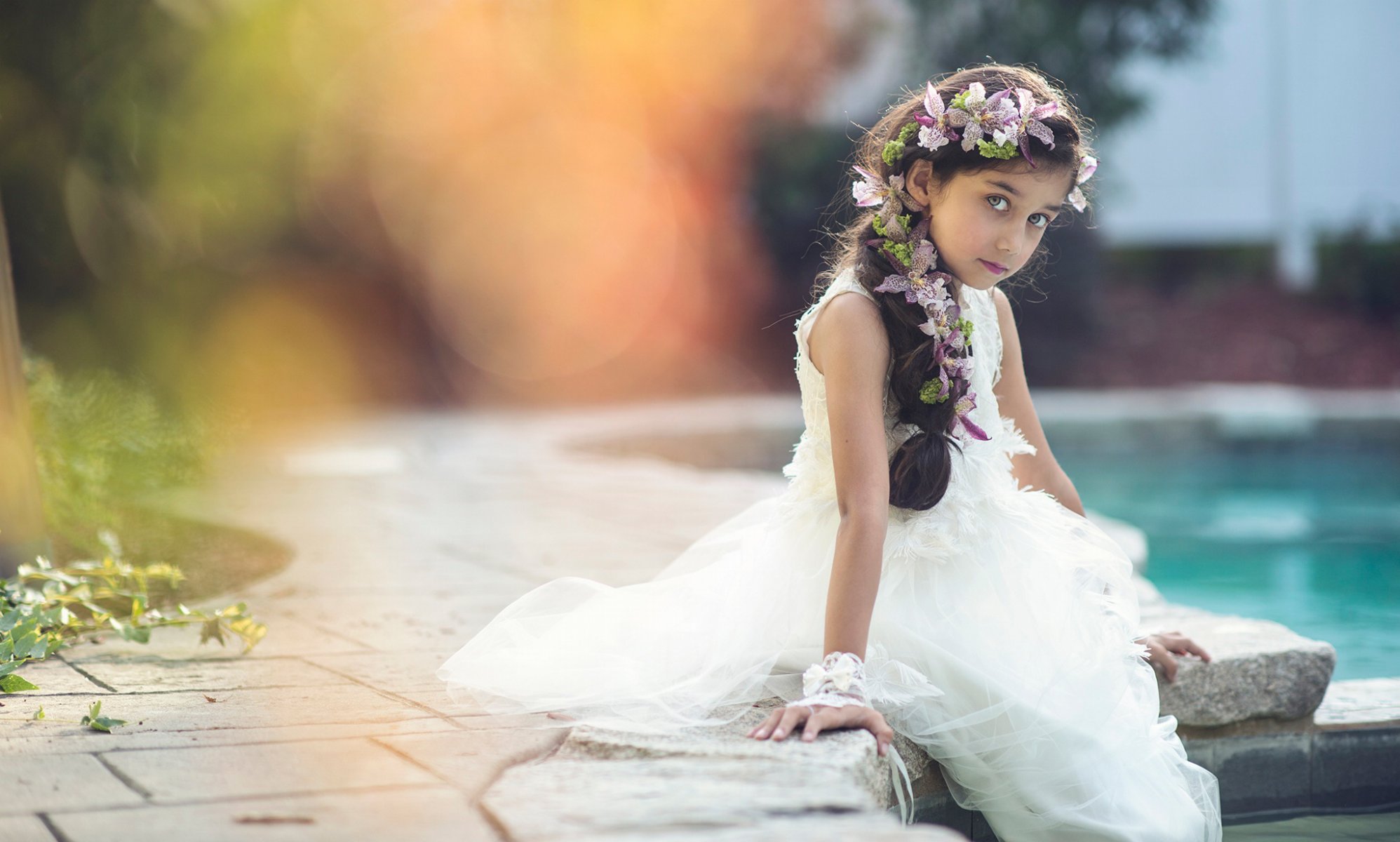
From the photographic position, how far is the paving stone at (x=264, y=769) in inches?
62.1

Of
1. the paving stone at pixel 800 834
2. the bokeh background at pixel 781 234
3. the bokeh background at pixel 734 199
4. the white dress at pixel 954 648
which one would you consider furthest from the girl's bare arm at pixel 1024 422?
the bokeh background at pixel 734 199

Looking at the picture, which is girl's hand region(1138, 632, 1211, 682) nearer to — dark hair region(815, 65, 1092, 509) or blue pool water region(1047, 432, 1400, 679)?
dark hair region(815, 65, 1092, 509)

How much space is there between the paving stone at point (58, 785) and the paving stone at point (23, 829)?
0.07 feet

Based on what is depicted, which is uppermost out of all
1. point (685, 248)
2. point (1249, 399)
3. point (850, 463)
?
point (685, 248)

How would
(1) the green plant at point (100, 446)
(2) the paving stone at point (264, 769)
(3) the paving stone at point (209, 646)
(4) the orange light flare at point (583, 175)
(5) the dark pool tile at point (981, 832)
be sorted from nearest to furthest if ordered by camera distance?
(2) the paving stone at point (264, 769) < (5) the dark pool tile at point (981, 832) < (3) the paving stone at point (209, 646) < (1) the green plant at point (100, 446) < (4) the orange light flare at point (583, 175)

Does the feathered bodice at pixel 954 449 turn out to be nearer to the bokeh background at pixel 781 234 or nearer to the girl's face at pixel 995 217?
the girl's face at pixel 995 217

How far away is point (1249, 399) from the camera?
7859 mm

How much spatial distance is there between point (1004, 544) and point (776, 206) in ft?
27.0

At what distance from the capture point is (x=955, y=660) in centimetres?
189

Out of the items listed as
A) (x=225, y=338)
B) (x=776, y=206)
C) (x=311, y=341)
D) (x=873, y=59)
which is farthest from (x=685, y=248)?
(x=225, y=338)

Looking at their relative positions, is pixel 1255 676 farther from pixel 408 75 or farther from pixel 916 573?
pixel 408 75

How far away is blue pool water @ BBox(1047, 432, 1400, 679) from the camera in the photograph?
4.33 metres

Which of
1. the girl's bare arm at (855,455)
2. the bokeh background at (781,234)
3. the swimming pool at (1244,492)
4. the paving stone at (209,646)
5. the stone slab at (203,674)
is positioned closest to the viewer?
the girl's bare arm at (855,455)

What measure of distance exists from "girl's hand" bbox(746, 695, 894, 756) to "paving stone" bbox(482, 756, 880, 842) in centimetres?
9
